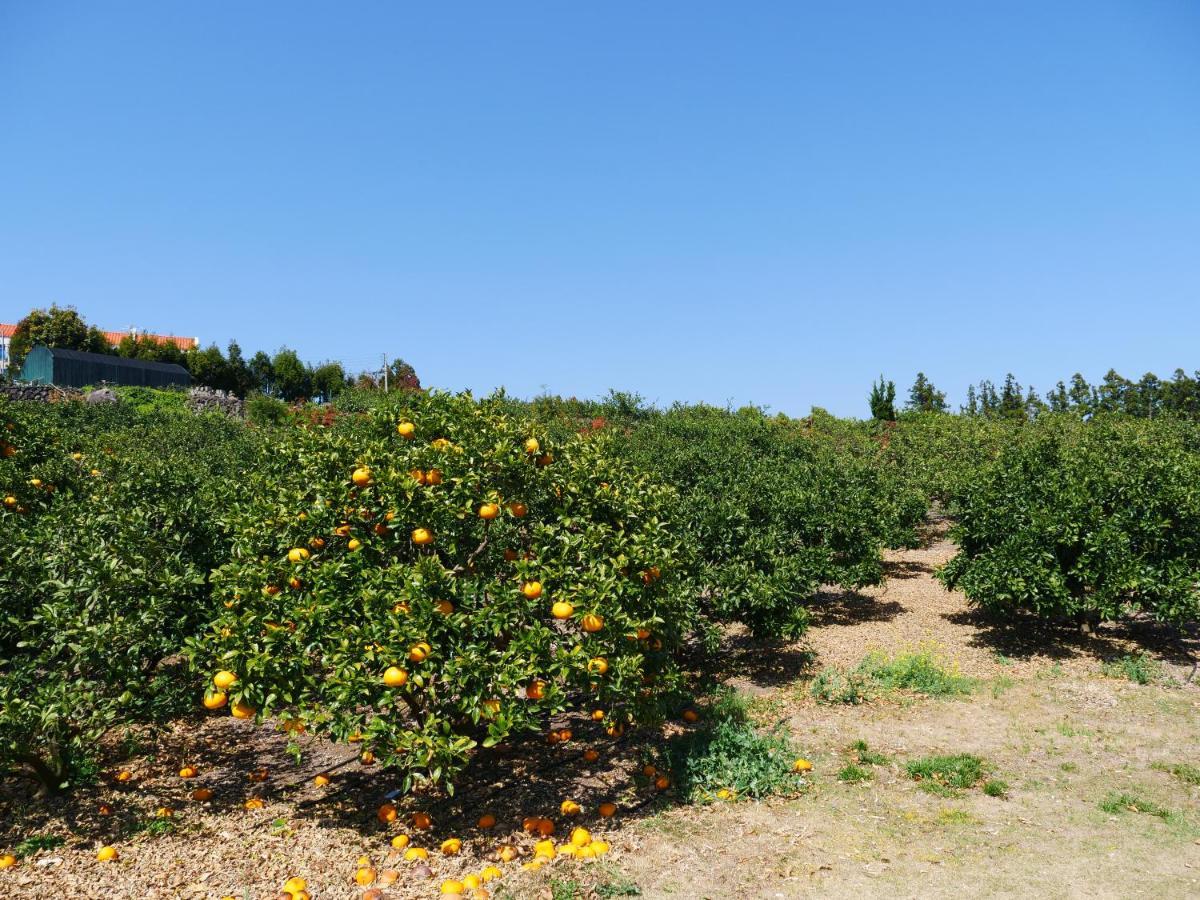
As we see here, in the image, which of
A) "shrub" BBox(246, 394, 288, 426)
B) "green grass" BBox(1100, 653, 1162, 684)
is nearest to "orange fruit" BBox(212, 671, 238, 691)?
"green grass" BBox(1100, 653, 1162, 684)

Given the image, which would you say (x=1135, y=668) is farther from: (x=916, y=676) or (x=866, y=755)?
(x=866, y=755)

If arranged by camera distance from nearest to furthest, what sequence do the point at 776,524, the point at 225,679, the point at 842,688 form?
the point at 225,679 → the point at 842,688 → the point at 776,524

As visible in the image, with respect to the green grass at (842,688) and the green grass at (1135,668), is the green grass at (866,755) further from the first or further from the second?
the green grass at (1135,668)

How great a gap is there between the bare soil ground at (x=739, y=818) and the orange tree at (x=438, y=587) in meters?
0.86

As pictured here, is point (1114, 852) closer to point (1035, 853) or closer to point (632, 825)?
point (1035, 853)

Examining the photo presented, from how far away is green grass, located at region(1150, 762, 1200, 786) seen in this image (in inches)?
260

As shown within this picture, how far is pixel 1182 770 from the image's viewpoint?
679cm

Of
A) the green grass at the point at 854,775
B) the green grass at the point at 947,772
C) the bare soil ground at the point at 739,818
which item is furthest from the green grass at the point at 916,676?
the green grass at the point at 854,775

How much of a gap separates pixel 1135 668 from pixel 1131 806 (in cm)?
415

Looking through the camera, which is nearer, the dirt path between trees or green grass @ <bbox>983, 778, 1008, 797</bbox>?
the dirt path between trees

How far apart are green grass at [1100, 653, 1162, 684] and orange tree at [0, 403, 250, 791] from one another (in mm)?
10634

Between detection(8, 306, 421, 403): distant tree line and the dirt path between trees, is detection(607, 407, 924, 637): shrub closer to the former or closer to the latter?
the dirt path between trees

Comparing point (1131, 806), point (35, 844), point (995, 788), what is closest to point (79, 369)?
point (35, 844)

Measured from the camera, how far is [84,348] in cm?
5003
